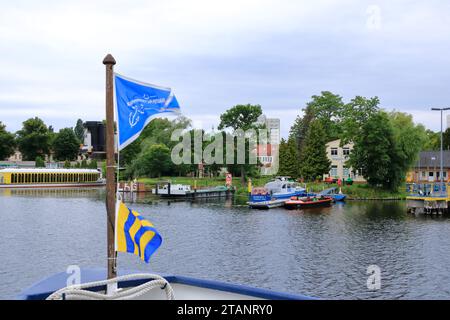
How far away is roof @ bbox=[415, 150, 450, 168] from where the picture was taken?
90.2 m

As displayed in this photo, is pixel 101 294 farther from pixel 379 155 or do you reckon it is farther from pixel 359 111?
pixel 359 111

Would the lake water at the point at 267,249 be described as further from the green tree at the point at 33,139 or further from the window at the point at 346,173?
the green tree at the point at 33,139

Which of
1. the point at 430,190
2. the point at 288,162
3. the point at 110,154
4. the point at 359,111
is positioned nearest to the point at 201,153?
the point at 288,162

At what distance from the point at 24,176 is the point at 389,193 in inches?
2704

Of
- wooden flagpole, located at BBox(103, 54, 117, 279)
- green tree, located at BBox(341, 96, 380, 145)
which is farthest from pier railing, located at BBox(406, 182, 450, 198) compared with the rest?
wooden flagpole, located at BBox(103, 54, 117, 279)

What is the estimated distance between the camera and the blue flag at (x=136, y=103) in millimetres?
9117

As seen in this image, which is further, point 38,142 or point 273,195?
point 38,142

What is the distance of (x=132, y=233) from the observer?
30.0 feet

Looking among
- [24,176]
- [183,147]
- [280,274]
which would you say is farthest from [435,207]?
[24,176]

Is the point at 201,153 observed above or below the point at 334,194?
above

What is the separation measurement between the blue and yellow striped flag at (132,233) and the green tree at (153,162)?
89.5 metres

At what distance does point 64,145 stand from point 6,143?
48.3 feet

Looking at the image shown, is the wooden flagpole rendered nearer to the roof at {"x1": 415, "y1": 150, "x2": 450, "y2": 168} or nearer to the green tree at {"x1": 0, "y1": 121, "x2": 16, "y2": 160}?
the roof at {"x1": 415, "y1": 150, "x2": 450, "y2": 168}

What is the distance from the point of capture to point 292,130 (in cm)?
11700
